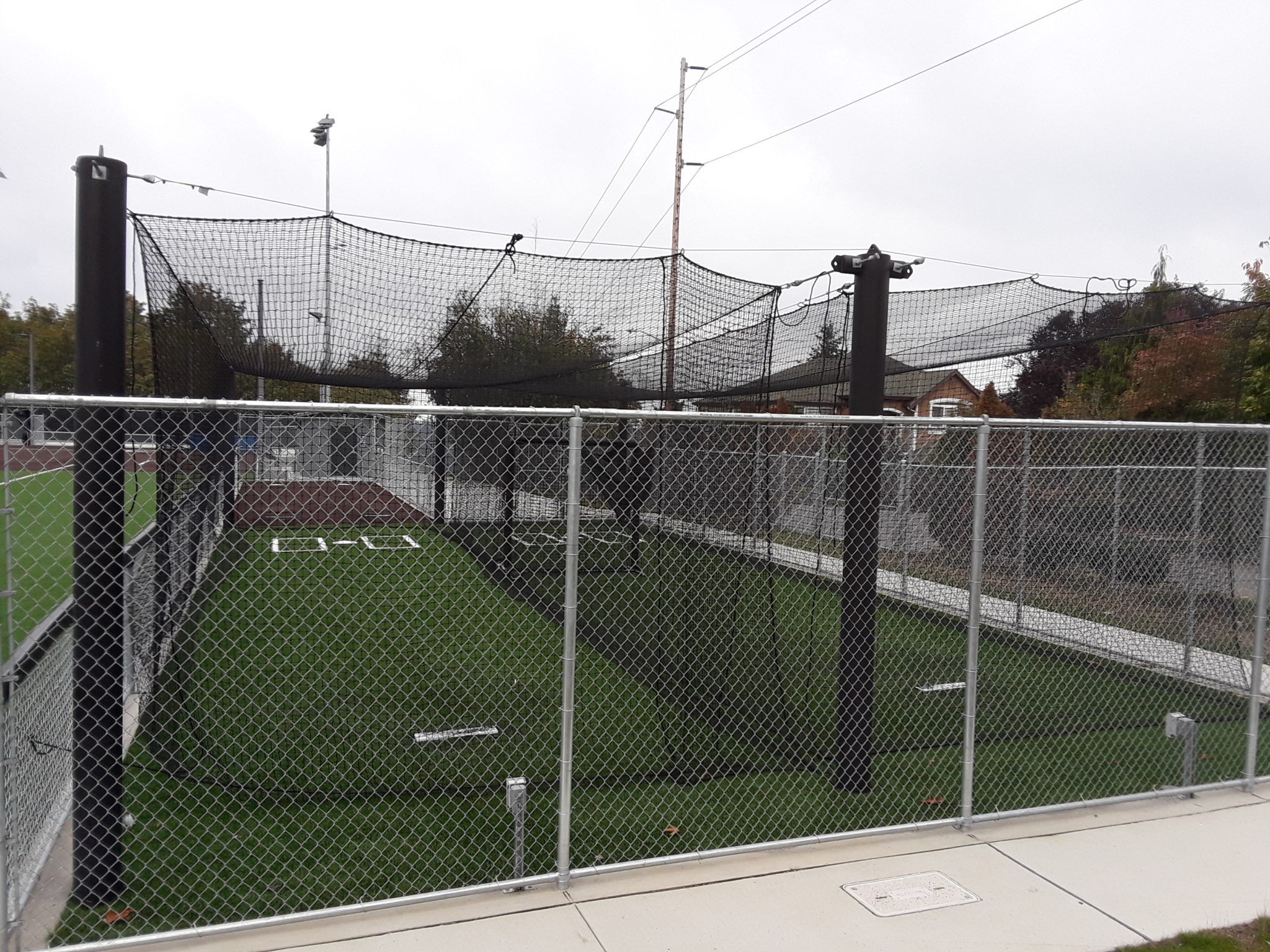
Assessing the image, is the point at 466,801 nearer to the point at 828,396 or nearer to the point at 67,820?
the point at 67,820

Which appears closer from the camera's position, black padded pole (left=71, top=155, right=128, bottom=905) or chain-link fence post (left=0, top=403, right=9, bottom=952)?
chain-link fence post (left=0, top=403, right=9, bottom=952)

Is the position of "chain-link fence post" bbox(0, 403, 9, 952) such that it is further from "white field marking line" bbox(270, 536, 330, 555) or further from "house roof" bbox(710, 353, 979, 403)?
"house roof" bbox(710, 353, 979, 403)

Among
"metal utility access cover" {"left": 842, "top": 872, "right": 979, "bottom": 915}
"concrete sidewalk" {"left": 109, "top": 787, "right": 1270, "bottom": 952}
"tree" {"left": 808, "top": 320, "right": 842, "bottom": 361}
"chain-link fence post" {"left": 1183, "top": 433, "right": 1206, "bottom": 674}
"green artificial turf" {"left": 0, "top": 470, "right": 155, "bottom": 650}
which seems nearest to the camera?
"concrete sidewalk" {"left": 109, "top": 787, "right": 1270, "bottom": 952}

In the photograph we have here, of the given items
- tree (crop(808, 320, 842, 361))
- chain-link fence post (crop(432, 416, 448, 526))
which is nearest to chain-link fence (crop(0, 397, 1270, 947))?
chain-link fence post (crop(432, 416, 448, 526))

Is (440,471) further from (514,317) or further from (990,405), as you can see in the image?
(990,405)

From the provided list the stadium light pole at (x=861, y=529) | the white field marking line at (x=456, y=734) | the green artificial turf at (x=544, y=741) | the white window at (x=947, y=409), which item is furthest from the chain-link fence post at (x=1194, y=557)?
the white window at (x=947, y=409)

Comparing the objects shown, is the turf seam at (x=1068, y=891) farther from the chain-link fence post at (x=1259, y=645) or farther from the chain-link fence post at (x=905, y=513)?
the chain-link fence post at (x=905, y=513)

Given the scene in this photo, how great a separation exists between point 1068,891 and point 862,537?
1.81 m

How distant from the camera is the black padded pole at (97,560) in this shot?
331cm

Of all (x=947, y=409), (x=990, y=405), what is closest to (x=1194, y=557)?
(x=990, y=405)

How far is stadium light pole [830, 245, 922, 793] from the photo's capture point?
178 inches

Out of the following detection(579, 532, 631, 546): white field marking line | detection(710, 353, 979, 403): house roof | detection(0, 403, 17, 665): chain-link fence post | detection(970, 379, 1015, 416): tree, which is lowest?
detection(579, 532, 631, 546): white field marking line

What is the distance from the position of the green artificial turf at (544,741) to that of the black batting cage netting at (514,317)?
1.68 meters

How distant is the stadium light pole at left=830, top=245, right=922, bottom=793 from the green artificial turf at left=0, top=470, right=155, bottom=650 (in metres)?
3.37
